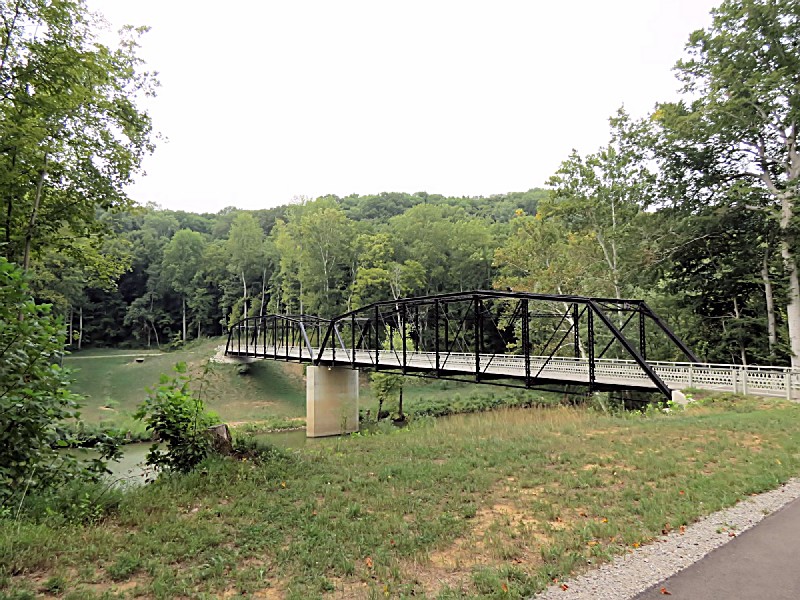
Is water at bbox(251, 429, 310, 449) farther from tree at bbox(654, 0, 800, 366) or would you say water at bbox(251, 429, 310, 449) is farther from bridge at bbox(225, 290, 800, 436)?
Answer: tree at bbox(654, 0, 800, 366)

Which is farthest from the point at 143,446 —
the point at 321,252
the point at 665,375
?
the point at 321,252

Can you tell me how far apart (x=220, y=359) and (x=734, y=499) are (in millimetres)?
42251

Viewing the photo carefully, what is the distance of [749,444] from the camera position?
9211mm

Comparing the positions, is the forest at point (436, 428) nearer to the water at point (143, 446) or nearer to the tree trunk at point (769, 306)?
the tree trunk at point (769, 306)

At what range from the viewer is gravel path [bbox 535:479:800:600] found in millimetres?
3962

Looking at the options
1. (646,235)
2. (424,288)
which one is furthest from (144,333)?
(646,235)

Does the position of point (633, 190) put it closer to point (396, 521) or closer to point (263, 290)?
point (396, 521)

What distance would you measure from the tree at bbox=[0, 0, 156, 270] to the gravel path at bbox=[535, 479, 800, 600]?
471 inches

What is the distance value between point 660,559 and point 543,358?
43.9ft

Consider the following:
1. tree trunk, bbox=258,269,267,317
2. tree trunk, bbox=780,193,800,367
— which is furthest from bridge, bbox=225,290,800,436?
tree trunk, bbox=258,269,267,317

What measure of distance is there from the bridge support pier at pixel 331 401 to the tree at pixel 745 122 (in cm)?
1990

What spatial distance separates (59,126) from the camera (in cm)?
1192

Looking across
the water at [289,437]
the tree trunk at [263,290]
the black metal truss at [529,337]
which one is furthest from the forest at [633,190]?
the tree trunk at [263,290]

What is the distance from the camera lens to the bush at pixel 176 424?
7.42 m
